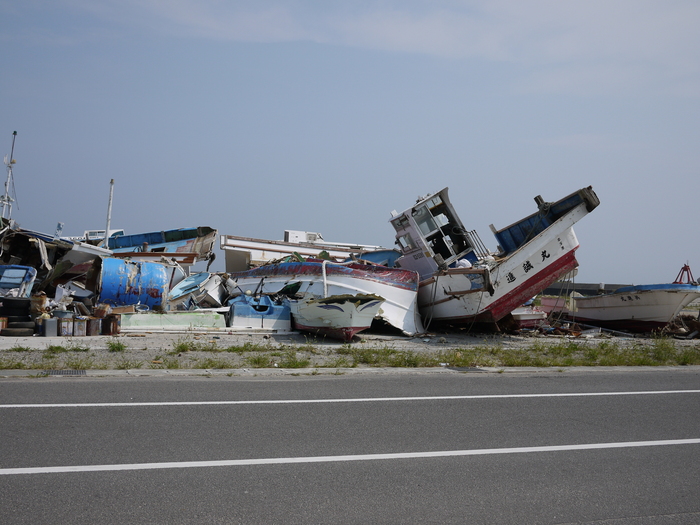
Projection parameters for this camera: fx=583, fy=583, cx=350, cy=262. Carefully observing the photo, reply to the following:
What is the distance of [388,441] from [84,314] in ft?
35.1

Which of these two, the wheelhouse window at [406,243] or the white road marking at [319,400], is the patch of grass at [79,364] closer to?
the white road marking at [319,400]

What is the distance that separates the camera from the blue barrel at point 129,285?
608 inches

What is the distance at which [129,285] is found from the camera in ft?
50.9

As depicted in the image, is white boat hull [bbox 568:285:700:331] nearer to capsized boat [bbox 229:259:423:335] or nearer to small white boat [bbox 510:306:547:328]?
small white boat [bbox 510:306:547:328]

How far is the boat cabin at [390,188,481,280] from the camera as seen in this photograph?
754 inches

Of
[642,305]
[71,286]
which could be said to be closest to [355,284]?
[71,286]

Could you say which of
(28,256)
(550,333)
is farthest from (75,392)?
(550,333)

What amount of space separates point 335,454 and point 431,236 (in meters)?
14.9

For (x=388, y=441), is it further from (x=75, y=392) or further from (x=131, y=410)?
(x=75, y=392)

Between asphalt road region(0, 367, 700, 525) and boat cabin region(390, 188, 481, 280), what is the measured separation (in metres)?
10.9

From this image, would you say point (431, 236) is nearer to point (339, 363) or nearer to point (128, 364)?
point (339, 363)

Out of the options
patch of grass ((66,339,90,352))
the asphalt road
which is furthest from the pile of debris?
the asphalt road

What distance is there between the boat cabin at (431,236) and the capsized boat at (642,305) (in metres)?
4.66

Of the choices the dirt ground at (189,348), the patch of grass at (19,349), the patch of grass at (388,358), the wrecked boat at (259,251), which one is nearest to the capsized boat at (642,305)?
the dirt ground at (189,348)
